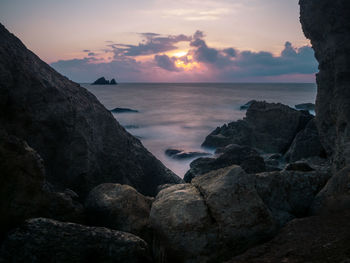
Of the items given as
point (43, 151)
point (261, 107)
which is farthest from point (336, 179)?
point (261, 107)

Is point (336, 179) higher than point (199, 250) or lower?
higher

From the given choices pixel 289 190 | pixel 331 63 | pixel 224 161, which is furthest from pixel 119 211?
pixel 331 63

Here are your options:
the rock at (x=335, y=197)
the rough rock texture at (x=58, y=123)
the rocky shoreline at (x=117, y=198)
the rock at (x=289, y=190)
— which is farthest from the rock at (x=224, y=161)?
the rock at (x=335, y=197)

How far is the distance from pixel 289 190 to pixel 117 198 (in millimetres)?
3082

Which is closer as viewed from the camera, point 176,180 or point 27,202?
point 27,202

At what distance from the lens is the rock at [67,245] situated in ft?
11.5

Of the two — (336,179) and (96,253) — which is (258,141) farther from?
(96,253)

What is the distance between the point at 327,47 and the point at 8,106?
339 inches

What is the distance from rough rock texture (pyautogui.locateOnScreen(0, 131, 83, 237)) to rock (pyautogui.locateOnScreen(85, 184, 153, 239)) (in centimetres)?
71

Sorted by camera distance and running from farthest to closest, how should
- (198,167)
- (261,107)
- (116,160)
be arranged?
(261,107) → (198,167) → (116,160)

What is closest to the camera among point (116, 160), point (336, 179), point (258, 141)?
point (336, 179)

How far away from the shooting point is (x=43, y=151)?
18.7 ft

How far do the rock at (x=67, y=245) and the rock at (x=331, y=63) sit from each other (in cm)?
616

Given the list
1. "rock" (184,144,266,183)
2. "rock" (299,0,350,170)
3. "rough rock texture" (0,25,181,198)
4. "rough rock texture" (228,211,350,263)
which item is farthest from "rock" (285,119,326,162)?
"rough rock texture" (228,211,350,263)
